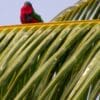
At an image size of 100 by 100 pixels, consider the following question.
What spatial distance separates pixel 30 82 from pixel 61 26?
0.48m

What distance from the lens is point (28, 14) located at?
194 inches

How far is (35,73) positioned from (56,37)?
0.32 metres

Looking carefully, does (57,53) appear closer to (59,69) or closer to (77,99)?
(59,69)

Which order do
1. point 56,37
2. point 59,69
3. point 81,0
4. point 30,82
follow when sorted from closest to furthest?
1. point 30,82
2. point 59,69
3. point 56,37
4. point 81,0

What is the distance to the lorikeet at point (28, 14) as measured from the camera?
4.66 meters

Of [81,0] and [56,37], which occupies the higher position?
[56,37]

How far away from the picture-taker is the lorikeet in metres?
4.66

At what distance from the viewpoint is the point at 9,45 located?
2.71 m

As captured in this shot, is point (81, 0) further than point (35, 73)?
Yes

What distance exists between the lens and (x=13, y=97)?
243cm

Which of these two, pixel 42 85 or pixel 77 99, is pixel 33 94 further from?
pixel 77 99

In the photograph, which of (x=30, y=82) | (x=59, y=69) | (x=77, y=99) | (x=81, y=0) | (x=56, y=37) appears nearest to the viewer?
(x=77, y=99)

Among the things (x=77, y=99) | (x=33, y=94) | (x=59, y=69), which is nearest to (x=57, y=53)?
(x=59, y=69)

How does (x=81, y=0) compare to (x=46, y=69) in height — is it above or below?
below
